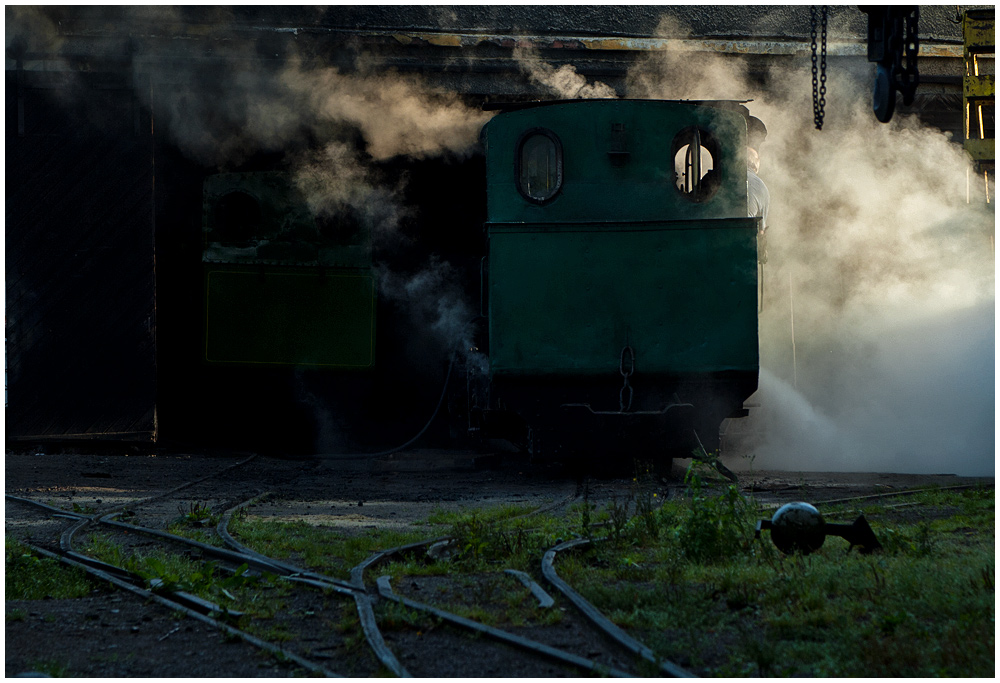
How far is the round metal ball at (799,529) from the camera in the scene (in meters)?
4.75

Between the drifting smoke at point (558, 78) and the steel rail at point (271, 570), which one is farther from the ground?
the drifting smoke at point (558, 78)

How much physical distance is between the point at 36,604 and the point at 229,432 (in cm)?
811

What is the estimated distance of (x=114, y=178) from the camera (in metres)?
11.1

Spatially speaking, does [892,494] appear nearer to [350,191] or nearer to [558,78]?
[558,78]

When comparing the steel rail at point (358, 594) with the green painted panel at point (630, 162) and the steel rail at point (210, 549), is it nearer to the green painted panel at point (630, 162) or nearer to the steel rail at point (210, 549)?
the steel rail at point (210, 549)

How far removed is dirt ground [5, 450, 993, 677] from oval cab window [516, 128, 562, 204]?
2634 mm

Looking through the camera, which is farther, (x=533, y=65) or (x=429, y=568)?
(x=533, y=65)

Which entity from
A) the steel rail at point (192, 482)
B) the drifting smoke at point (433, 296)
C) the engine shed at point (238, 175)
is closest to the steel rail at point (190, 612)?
the steel rail at point (192, 482)

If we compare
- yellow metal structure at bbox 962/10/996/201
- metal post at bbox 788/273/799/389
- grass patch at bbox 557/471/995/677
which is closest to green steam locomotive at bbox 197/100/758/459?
grass patch at bbox 557/471/995/677

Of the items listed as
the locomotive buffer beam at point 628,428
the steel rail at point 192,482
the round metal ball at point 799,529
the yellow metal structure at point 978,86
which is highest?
the yellow metal structure at point 978,86

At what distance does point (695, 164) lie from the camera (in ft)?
26.0

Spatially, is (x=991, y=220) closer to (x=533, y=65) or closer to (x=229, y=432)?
(x=533, y=65)

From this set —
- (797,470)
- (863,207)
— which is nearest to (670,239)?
(797,470)

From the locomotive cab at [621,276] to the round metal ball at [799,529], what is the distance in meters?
2.73
